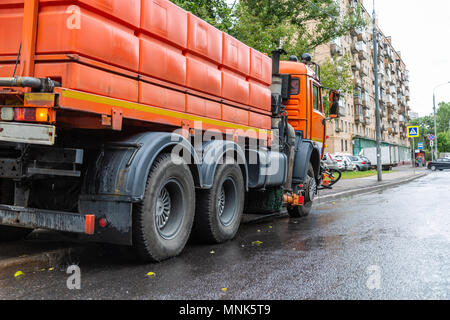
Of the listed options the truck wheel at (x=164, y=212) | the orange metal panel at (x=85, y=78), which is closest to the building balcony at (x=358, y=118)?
A: the truck wheel at (x=164, y=212)

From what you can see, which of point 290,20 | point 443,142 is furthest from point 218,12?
point 443,142

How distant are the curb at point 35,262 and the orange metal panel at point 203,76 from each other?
7.92 feet

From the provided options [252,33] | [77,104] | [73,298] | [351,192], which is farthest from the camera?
[252,33]

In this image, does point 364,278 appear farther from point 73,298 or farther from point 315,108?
point 315,108

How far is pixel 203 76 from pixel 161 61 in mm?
881

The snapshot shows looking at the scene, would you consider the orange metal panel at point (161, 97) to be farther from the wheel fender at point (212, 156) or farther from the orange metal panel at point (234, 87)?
the orange metal panel at point (234, 87)

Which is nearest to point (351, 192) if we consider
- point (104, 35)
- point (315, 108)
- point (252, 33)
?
point (315, 108)

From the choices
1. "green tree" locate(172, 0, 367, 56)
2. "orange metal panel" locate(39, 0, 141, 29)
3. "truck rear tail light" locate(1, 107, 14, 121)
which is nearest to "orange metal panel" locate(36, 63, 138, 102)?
"truck rear tail light" locate(1, 107, 14, 121)

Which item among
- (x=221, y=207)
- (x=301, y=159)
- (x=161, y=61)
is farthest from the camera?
(x=301, y=159)

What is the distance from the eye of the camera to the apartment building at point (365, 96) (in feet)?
176

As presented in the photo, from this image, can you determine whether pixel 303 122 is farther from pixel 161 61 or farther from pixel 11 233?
pixel 11 233

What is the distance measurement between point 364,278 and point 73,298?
2523 mm

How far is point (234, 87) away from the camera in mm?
6379

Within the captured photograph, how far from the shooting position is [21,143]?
13.3 ft
